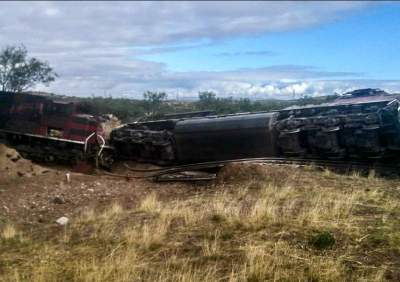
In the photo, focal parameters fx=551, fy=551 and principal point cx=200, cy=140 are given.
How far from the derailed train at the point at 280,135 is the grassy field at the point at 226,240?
357 centimetres

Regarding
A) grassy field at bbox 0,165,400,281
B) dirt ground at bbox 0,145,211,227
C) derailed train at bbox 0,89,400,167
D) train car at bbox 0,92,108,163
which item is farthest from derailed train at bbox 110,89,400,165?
grassy field at bbox 0,165,400,281

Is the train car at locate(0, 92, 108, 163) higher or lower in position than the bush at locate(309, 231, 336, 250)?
higher

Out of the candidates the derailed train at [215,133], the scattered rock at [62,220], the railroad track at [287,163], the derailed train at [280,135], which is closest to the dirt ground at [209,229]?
the scattered rock at [62,220]

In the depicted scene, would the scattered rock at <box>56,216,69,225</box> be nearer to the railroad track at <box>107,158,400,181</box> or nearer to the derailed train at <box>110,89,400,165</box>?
the railroad track at <box>107,158,400,181</box>

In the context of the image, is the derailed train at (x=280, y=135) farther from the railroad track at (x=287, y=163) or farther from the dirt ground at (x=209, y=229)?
the dirt ground at (x=209, y=229)

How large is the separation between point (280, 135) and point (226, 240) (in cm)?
896

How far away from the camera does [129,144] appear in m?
→ 19.9

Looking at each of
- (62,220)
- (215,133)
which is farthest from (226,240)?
(215,133)

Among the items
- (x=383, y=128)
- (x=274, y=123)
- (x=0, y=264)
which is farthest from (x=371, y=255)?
(x=274, y=123)

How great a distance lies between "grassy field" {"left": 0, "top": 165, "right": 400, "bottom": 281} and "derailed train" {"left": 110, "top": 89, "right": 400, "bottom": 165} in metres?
3.57

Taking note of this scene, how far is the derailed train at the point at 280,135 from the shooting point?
14938 mm

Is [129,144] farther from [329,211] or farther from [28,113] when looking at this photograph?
[329,211]

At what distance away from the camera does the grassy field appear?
6449 mm

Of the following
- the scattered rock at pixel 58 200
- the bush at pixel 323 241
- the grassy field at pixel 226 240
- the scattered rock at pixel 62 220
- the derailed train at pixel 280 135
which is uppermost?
the derailed train at pixel 280 135
